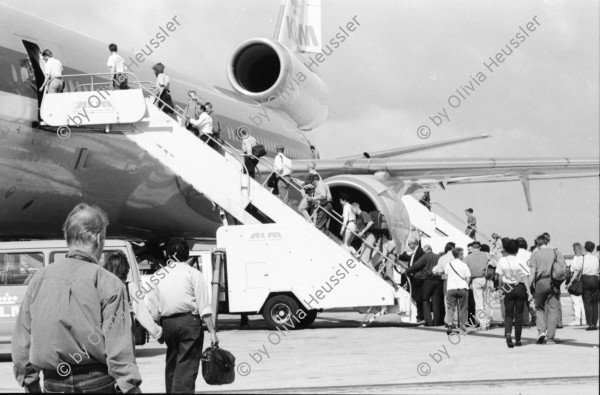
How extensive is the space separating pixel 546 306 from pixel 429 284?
3947 millimetres

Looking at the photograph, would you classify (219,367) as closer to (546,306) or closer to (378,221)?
(546,306)

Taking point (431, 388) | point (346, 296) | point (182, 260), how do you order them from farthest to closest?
1. point (346, 296)
2. point (431, 388)
3. point (182, 260)

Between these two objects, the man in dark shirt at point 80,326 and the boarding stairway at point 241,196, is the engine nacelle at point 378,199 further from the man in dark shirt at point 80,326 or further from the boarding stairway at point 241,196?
the man in dark shirt at point 80,326

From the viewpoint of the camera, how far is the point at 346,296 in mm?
14438

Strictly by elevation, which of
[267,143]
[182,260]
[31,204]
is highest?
[267,143]

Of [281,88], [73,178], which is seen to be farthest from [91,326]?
[281,88]

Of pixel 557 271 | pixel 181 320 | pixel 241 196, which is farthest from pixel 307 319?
pixel 181 320

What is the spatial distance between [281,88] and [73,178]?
36.1 feet

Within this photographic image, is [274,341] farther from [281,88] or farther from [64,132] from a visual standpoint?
[281,88]

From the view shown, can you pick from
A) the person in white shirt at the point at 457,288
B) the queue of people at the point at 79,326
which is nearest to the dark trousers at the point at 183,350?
the queue of people at the point at 79,326

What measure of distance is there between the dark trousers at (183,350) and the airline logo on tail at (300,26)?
2319cm

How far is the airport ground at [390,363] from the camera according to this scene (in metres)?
7.96

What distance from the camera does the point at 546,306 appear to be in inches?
484

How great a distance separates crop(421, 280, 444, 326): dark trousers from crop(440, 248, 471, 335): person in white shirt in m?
1.95
